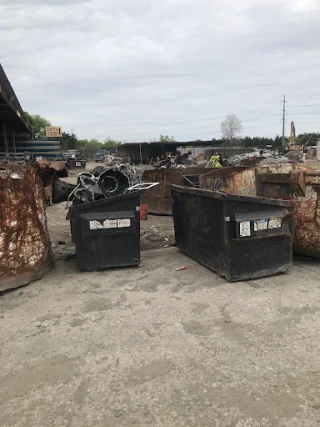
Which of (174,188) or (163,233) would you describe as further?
(163,233)

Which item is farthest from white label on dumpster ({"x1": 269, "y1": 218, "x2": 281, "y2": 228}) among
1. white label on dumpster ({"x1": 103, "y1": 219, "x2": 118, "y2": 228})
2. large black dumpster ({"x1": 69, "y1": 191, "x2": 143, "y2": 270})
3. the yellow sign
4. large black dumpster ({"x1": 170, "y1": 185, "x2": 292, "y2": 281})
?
the yellow sign

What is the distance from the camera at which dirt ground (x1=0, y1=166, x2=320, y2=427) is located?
208 cm

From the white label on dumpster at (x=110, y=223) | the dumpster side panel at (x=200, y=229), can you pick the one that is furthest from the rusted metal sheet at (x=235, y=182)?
the white label on dumpster at (x=110, y=223)

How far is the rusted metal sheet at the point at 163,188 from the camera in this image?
8836mm

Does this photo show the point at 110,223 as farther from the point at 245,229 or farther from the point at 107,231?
the point at 245,229

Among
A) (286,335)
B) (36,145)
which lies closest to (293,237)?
(286,335)

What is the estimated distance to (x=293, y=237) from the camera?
4613 mm

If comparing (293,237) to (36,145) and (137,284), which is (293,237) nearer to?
(137,284)

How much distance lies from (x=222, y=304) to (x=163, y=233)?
3.47 m

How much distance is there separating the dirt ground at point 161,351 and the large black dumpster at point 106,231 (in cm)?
29

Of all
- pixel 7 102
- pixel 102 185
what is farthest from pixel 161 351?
pixel 7 102

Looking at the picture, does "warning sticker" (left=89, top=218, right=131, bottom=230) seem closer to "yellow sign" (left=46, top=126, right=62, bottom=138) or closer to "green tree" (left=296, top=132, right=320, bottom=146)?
"yellow sign" (left=46, top=126, right=62, bottom=138)

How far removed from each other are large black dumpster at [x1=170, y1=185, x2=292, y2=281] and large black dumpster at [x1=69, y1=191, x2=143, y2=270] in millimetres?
857

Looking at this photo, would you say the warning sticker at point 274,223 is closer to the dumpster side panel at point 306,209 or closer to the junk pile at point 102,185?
the dumpster side panel at point 306,209
